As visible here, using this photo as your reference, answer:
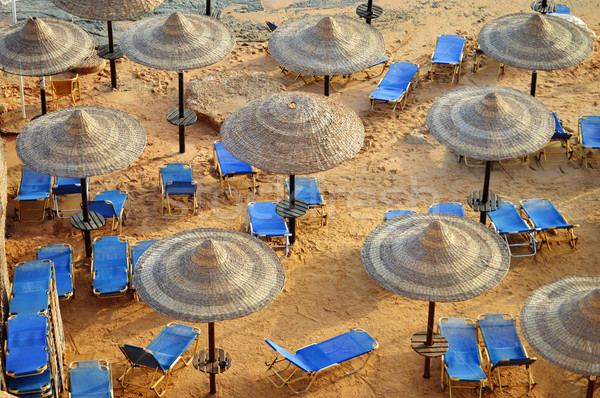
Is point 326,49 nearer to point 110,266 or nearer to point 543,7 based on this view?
point 110,266

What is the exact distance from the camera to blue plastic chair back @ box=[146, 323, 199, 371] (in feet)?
46.0

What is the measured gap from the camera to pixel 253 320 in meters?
15.4

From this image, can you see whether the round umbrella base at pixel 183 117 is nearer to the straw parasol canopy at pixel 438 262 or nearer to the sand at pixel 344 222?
the sand at pixel 344 222

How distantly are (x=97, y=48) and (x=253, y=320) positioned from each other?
873 centimetres

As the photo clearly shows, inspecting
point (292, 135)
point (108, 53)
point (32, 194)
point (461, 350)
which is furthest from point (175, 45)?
point (461, 350)

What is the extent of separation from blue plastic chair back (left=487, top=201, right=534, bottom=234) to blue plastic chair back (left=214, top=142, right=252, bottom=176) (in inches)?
191

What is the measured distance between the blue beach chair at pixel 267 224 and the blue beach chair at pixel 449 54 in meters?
6.81

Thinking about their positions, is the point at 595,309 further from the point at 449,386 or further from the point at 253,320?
the point at 253,320

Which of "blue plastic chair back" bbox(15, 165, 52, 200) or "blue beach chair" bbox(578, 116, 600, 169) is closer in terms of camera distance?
"blue plastic chair back" bbox(15, 165, 52, 200)

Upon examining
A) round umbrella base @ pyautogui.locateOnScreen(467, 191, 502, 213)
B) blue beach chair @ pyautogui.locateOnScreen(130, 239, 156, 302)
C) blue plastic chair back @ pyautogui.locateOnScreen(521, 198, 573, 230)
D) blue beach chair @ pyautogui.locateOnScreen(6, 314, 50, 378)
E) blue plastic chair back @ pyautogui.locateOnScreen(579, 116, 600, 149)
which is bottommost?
blue beach chair @ pyautogui.locateOnScreen(130, 239, 156, 302)

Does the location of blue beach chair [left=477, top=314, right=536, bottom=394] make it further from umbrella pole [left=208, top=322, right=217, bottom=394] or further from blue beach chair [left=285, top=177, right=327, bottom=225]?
umbrella pole [left=208, top=322, right=217, bottom=394]

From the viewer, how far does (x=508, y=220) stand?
56.3 feet

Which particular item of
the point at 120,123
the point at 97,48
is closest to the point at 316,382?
the point at 120,123

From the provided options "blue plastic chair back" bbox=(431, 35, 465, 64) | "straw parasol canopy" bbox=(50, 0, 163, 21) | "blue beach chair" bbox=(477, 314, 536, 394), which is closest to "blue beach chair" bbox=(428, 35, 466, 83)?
"blue plastic chair back" bbox=(431, 35, 465, 64)
